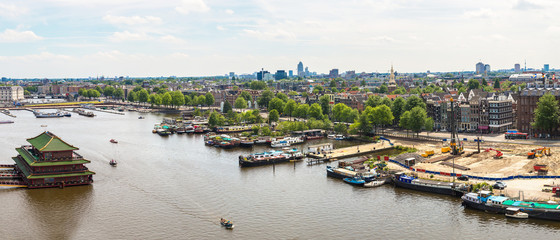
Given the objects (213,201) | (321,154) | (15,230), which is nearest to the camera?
(15,230)

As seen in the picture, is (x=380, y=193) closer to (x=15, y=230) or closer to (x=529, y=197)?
(x=529, y=197)

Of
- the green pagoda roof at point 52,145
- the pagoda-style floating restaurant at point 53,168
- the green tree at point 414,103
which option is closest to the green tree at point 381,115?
the green tree at point 414,103

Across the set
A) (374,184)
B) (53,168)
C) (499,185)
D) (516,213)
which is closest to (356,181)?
(374,184)

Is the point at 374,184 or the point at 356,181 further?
the point at 356,181

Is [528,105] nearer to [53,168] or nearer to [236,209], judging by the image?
[236,209]

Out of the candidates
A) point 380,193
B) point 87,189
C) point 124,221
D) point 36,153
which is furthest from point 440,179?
point 36,153

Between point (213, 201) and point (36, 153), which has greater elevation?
point (36, 153)

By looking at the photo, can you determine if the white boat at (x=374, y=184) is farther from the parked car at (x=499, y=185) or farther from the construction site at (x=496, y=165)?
the parked car at (x=499, y=185)
